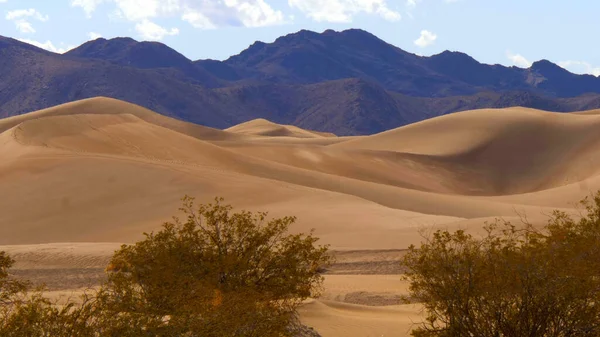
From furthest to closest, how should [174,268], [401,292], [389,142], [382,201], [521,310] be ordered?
[389,142], [382,201], [401,292], [174,268], [521,310]

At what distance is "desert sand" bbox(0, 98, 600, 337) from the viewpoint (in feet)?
76.8

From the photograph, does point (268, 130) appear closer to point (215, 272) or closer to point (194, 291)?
point (215, 272)

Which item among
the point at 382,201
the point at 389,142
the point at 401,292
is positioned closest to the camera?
the point at 401,292

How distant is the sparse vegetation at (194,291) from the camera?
8328 mm

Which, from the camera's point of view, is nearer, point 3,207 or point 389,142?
point 3,207

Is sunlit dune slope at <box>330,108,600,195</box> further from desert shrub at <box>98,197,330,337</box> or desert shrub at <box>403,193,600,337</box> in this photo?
desert shrub at <box>403,193,600,337</box>

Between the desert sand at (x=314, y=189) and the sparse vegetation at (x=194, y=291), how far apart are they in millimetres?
2642

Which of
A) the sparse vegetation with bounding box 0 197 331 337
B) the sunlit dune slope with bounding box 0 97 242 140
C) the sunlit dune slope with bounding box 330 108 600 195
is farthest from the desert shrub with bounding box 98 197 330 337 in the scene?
the sunlit dune slope with bounding box 0 97 242 140

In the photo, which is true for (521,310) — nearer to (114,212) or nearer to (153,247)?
(153,247)

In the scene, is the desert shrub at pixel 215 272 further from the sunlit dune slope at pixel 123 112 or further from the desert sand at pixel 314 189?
the sunlit dune slope at pixel 123 112

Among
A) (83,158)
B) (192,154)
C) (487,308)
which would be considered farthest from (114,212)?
(487,308)

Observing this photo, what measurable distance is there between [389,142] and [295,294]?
76.3m

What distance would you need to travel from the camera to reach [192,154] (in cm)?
5494

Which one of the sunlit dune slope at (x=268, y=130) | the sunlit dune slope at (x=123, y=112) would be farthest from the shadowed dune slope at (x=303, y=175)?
the sunlit dune slope at (x=268, y=130)
